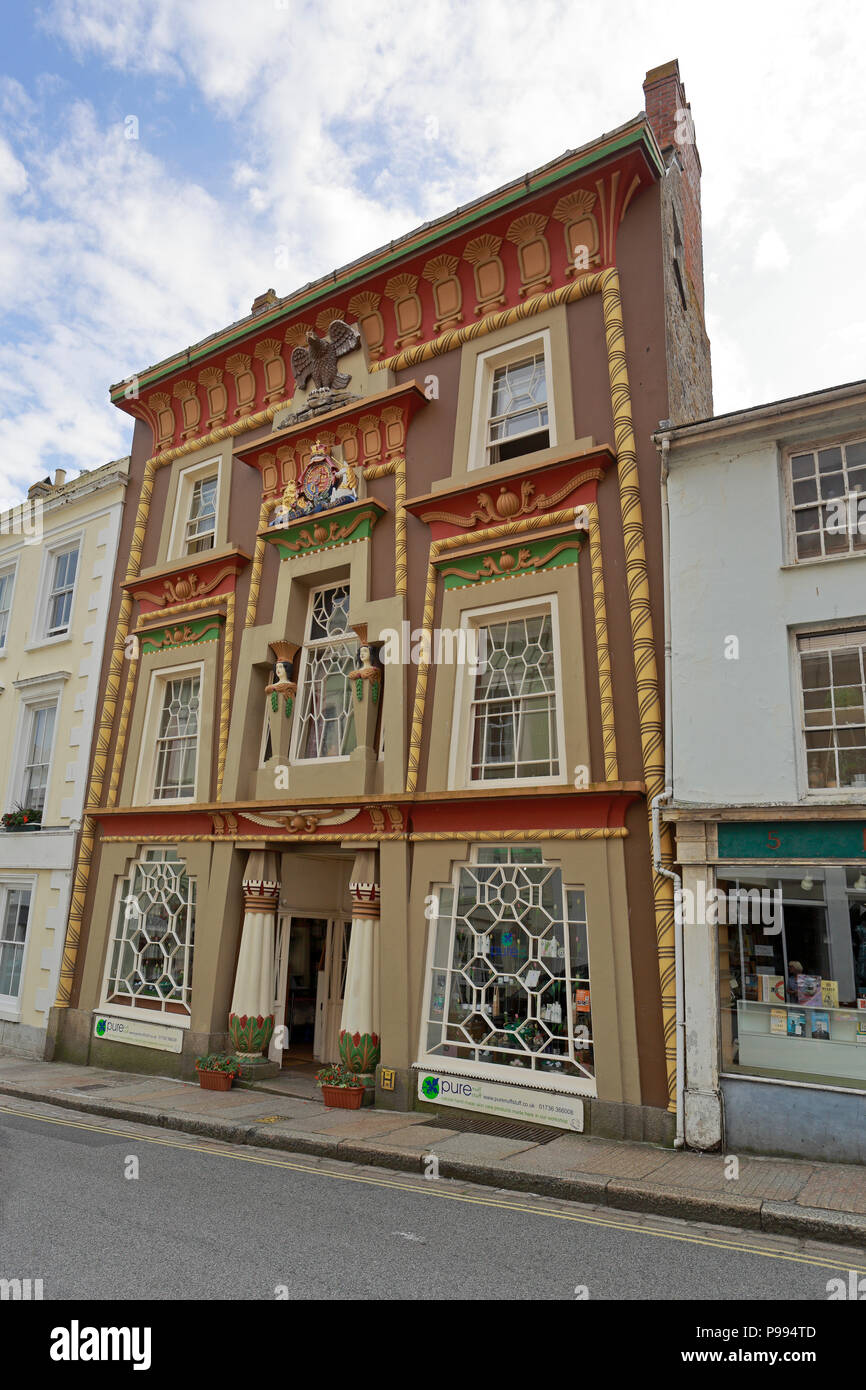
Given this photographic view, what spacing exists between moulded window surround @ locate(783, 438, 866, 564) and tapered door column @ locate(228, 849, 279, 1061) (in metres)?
8.38

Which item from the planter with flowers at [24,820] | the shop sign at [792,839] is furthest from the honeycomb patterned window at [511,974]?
the planter with flowers at [24,820]

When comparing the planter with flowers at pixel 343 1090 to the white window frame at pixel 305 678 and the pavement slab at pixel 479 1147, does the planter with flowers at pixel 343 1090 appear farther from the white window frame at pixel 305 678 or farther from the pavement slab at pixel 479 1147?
the white window frame at pixel 305 678

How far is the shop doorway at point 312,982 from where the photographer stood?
13617 millimetres

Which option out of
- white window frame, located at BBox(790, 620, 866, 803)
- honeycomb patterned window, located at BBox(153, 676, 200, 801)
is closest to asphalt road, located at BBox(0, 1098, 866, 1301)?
white window frame, located at BBox(790, 620, 866, 803)

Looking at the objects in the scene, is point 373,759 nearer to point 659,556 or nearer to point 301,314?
point 659,556

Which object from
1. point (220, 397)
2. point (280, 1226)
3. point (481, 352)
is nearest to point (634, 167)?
point (481, 352)

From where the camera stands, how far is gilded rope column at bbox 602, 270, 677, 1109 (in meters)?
8.81

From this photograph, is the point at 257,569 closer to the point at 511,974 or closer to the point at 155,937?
the point at 155,937

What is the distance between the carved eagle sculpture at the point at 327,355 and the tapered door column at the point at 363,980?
768 cm

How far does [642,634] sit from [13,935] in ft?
42.9

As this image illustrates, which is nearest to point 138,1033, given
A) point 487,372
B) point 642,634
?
point 642,634

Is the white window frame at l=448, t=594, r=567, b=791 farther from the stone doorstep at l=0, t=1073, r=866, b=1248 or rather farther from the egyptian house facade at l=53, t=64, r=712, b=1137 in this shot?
the stone doorstep at l=0, t=1073, r=866, b=1248

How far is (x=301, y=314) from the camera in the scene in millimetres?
14430
